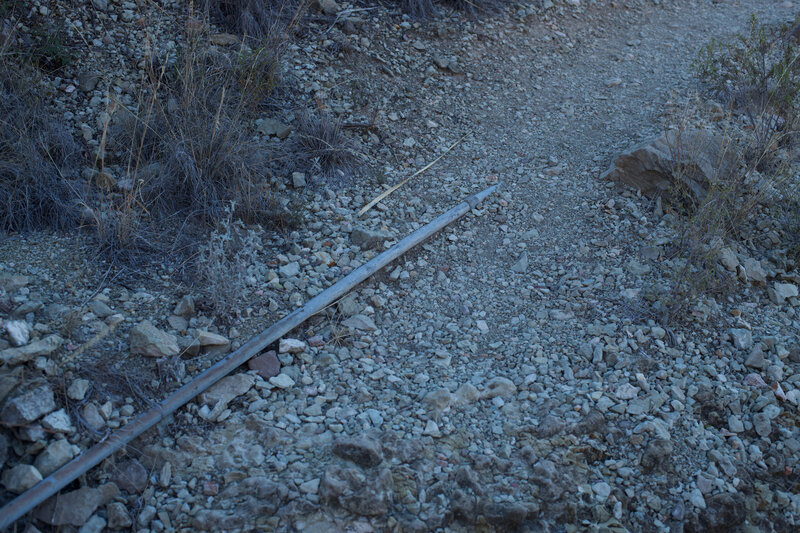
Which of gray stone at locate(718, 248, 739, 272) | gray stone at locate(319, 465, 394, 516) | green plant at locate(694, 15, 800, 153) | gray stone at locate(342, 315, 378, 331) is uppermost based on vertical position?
green plant at locate(694, 15, 800, 153)

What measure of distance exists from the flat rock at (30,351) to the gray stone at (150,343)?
27cm

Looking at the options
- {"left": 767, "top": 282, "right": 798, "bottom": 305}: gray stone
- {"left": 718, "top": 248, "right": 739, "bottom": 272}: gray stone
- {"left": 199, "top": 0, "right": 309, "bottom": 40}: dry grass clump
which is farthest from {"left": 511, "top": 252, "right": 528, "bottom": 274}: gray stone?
{"left": 199, "top": 0, "right": 309, "bottom": 40}: dry grass clump

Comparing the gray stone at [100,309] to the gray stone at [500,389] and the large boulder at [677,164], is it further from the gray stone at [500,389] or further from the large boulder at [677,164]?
the large boulder at [677,164]

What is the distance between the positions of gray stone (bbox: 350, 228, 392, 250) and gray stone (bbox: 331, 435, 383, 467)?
50.5 inches

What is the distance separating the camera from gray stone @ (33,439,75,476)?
87.2 inches

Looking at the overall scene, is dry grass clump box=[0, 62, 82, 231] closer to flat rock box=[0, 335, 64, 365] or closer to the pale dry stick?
flat rock box=[0, 335, 64, 365]

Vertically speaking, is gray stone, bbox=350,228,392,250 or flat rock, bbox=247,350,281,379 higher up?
gray stone, bbox=350,228,392,250

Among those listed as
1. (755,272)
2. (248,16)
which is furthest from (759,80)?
(248,16)

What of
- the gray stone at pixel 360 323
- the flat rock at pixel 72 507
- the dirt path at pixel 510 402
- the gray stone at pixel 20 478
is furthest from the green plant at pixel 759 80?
the gray stone at pixel 20 478

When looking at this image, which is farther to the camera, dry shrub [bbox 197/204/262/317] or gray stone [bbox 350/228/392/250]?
gray stone [bbox 350/228/392/250]

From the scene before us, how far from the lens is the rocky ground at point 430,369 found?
234 cm

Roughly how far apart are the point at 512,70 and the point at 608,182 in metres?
1.61

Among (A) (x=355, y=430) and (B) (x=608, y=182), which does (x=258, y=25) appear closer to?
(B) (x=608, y=182)

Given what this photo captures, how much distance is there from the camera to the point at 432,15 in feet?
17.9
